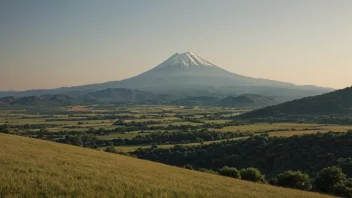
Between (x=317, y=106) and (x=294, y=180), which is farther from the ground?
(x=317, y=106)

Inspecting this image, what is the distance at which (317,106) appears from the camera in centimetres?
18275

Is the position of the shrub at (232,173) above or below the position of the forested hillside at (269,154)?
above

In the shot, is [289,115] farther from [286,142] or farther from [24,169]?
[24,169]

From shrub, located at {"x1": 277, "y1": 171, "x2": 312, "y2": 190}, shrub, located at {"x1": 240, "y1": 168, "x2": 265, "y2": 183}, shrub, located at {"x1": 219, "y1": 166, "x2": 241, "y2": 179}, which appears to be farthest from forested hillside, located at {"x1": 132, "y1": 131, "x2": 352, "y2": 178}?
shrub, located at {"x1": 277, "y1": 171, "x2": 312, "y2": 190}

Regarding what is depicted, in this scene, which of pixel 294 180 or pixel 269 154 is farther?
pixel 269 154

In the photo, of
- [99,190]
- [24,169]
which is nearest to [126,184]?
[99,190]

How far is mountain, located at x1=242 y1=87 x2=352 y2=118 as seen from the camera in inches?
6850

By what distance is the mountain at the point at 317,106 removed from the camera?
17400 centimetres

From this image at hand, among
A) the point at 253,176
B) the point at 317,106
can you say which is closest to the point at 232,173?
the point at 253,176

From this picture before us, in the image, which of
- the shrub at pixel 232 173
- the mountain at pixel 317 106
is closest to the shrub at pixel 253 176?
the shrub at pixel 232 173

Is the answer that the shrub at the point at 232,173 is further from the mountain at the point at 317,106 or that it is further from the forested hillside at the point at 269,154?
the mountain at the point at 317,106

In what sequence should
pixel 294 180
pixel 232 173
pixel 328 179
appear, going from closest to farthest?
pixel 328 179
pixel 294 180
pixel 232 173

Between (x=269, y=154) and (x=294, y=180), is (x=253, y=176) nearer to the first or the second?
(x=294, y=180)

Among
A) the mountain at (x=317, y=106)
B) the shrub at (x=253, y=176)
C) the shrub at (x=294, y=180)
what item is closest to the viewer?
the shrub at (x=294, y=180)
